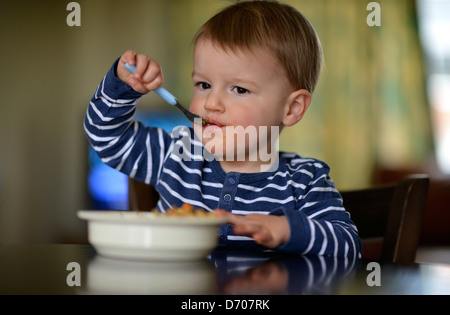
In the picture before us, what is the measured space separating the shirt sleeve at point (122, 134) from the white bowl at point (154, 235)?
488 mm

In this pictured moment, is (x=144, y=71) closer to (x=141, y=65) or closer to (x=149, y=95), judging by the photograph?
(x=141, y=65)

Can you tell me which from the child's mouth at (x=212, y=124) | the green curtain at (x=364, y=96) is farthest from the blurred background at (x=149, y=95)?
the child's mouth at (x=212, y=124)

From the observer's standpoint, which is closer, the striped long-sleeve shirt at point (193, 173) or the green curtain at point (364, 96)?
the striped long-sleeve shirt at point (193, 173)

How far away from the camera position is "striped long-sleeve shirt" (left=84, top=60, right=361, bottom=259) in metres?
1.05

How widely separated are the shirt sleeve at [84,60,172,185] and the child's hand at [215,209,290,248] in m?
0.46

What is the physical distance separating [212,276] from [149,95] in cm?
358

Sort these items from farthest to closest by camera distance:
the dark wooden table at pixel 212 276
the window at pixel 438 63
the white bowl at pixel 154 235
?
the window at pixel 438 63, the white bowl at pixel 154 235, the dark wooden table at pixel 212 276

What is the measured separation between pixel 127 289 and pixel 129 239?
14cm

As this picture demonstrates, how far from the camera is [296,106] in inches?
48.1

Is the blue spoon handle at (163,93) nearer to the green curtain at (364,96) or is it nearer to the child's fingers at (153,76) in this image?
the child's fingers at (153,76)

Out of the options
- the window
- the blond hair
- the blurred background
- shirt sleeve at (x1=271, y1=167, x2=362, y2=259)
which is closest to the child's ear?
the blond hair

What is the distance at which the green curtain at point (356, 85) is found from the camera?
4031mm

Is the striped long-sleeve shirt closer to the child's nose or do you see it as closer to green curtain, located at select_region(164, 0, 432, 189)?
the child's nose

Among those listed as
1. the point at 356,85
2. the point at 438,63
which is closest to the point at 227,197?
the point at 356,85
